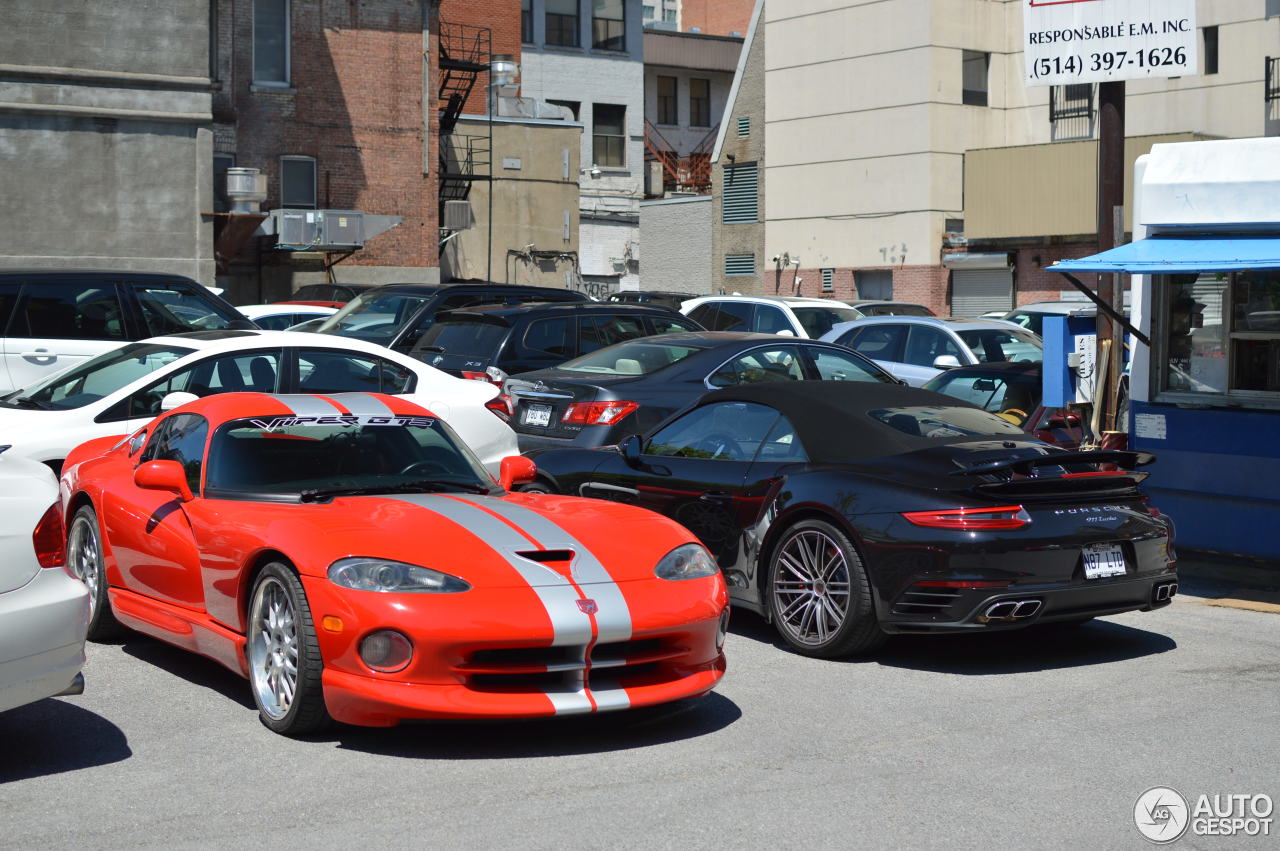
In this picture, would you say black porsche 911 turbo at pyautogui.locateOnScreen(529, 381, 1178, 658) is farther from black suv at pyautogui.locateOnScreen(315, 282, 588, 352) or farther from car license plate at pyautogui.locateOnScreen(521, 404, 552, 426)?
black suv at pyautogui.locateOnScreen(315, 282, 588, 352)

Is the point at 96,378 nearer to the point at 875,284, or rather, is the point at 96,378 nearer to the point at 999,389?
the point at 999,389

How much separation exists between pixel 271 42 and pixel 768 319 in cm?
1810

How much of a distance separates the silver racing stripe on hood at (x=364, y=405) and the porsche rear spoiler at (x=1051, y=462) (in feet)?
9.27

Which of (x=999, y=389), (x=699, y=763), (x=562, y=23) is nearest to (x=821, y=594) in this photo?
(x=699, y=763)

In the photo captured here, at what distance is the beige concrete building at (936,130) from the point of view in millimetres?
40125

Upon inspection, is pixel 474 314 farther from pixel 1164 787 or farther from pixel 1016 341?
pixel 1164 787

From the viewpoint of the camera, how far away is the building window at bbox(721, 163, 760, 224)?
49219 millimetres

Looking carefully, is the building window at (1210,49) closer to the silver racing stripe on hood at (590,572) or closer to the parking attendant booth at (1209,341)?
the parking attendant booth at (1209,341)

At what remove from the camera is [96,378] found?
11023mm

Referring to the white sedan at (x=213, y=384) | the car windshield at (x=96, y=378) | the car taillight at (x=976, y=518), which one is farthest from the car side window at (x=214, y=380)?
the car taillight at (x=976, y=518)

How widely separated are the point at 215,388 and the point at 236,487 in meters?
3.97

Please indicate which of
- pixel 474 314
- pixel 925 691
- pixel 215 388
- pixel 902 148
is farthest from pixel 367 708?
pixel 902 148

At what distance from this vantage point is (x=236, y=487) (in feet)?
23.6

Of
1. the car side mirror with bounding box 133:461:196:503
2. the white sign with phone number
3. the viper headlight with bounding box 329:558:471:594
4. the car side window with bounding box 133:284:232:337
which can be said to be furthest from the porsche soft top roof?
the car side window with bounding box 133:284:232:337
